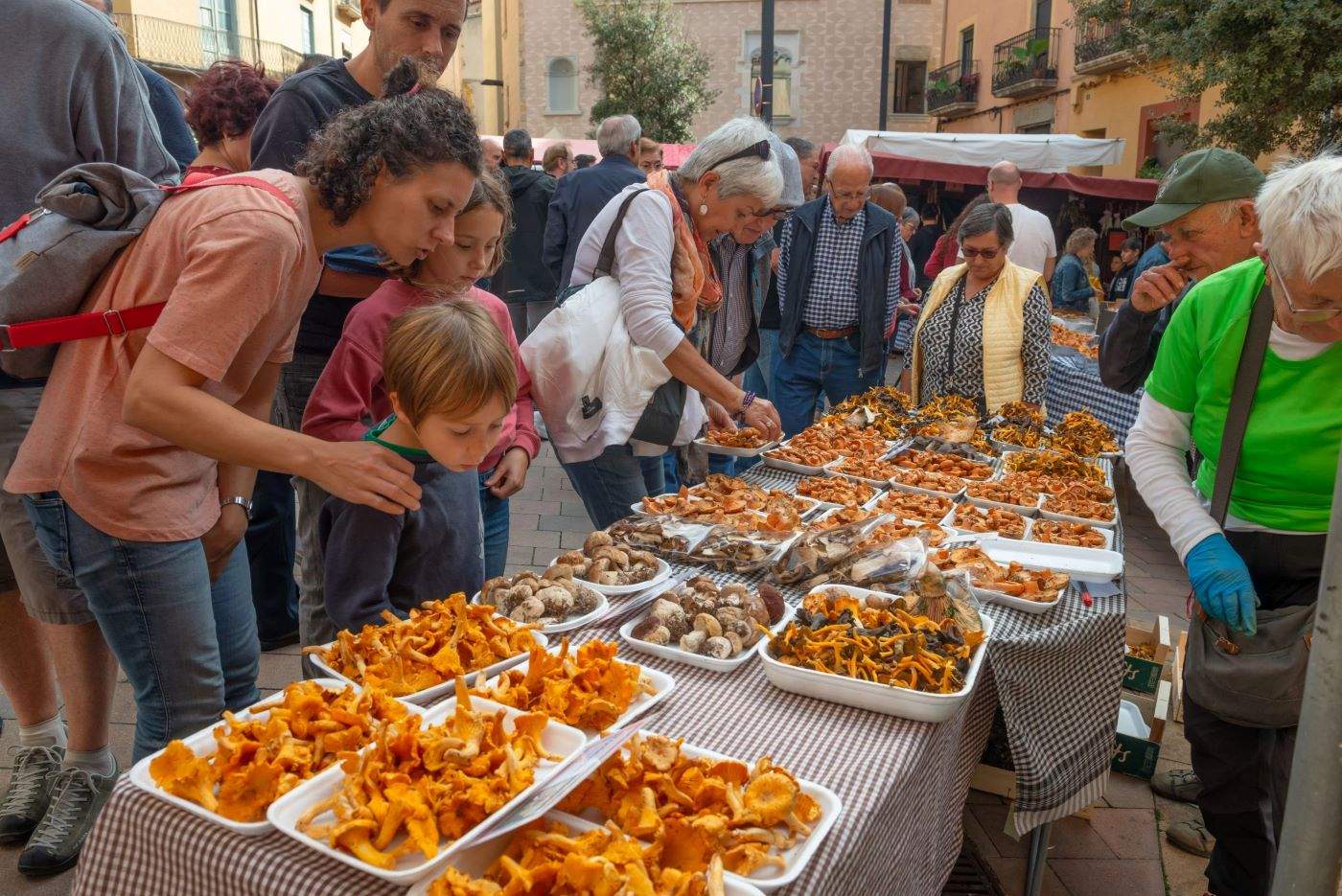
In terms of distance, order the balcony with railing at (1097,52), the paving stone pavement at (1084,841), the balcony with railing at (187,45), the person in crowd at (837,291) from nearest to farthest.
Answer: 1. the paving stone pavement at (1084,841)
2. the person in crowd at (837,291)
3. the balcony with railing at (1097,52)
4. the balcony with railing at (187,45)

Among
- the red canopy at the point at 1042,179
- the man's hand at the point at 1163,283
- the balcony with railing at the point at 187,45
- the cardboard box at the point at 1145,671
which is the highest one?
the balcony with railing at the point at 187,45

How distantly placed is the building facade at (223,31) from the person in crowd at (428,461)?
18962 millimetres

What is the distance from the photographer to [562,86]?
2911 centimetres

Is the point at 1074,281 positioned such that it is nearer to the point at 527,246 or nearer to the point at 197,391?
the point at 527,246

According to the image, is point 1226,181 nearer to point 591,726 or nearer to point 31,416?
point 591,726

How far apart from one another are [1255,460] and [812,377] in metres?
3.11

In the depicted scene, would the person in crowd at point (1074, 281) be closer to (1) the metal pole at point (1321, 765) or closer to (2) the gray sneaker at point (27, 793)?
(1) the metal pole at point (1321, 765)

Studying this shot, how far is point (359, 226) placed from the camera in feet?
5.83

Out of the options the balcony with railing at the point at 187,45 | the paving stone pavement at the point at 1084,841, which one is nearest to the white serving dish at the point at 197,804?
the paving stone pavement at the point at 1084,841

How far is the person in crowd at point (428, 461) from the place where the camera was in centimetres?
174

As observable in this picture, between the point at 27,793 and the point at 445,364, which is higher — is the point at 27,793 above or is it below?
below

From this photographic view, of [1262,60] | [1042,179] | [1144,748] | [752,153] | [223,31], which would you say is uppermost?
[223,31]

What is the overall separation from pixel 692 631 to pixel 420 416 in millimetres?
664

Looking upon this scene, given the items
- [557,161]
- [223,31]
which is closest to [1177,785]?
[557,161]
